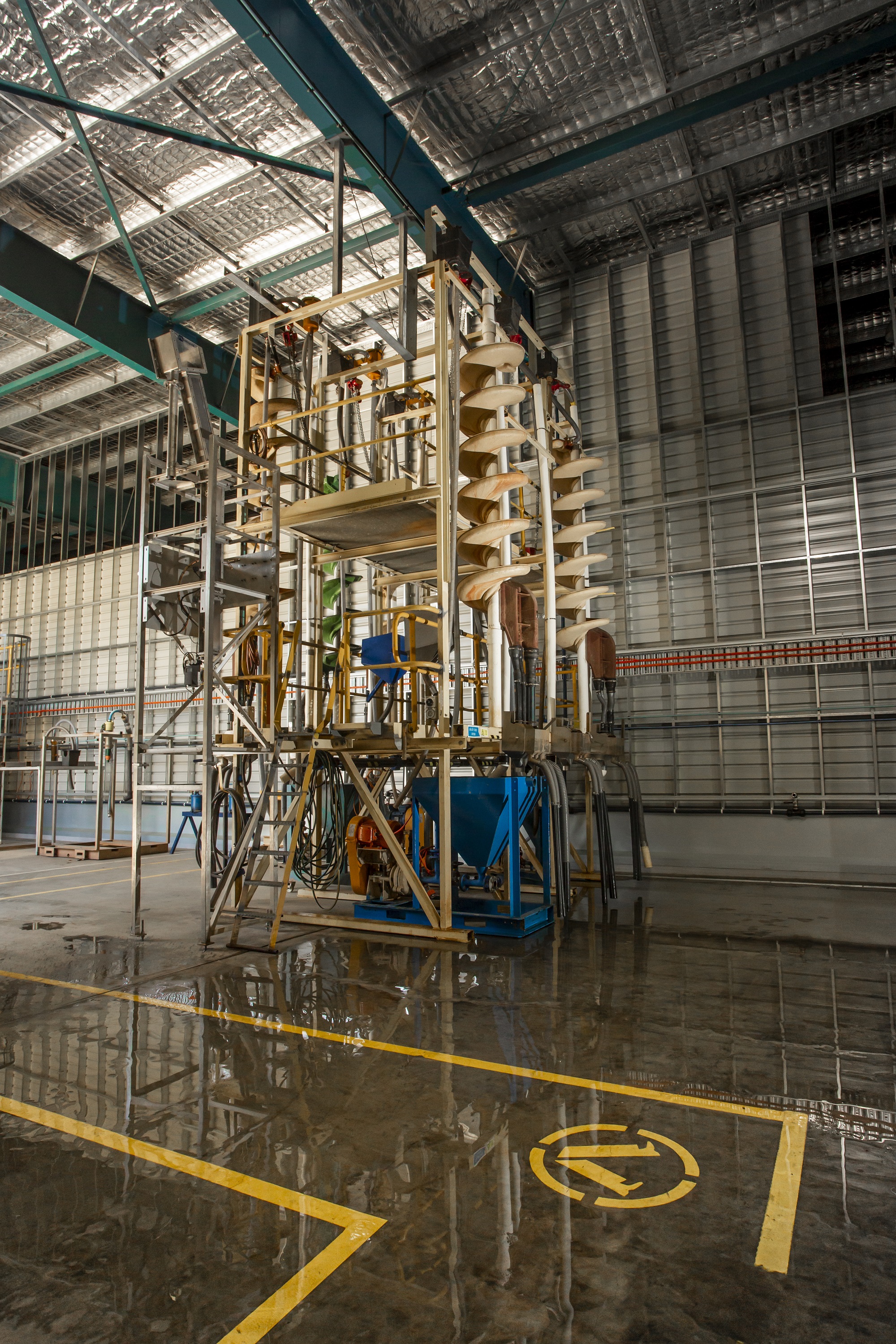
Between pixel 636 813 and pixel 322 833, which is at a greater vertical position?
pixel 636 813

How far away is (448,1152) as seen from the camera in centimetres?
333

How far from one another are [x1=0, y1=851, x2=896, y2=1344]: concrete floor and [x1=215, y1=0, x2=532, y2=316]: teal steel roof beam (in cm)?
1025

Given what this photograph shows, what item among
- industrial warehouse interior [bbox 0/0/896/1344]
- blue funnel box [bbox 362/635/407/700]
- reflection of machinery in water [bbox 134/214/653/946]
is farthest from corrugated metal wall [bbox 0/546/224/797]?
blue funnel box [bbox 362/635/407/700]

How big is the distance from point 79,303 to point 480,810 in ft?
36.2

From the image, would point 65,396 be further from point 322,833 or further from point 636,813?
point 636,813

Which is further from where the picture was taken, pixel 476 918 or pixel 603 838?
pixel 603 838

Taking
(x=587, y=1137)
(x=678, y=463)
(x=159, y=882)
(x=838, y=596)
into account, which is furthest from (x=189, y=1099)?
(x=678, y=463)

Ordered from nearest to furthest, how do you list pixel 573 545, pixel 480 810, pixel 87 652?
pixel 480 810
pixel 573 545
pixel 87 652

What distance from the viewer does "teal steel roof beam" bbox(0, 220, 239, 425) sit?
1186 centimetres

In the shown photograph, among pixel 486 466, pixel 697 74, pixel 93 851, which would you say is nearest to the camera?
pixel 486 466

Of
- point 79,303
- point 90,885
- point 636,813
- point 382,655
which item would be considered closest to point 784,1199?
point 382,655

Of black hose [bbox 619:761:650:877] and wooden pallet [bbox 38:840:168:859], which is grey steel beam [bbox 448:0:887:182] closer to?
black hose [bbox 619:761:650:877]

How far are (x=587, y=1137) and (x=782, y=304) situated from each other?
14283 millimetres

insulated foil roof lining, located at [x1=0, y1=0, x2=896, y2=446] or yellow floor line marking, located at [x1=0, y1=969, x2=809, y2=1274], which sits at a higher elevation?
insulated foil roof lining, located at [x1=0, y1=0, x2=896, y2=446]
